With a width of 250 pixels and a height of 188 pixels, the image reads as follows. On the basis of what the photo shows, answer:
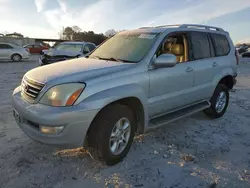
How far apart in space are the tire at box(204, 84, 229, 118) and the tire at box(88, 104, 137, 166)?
8.33ft

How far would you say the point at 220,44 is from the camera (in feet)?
16.8

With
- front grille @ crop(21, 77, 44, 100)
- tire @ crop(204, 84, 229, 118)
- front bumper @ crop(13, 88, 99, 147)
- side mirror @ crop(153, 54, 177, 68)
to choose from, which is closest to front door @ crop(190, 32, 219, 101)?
tire @ crop(204, 84, 229, 118)

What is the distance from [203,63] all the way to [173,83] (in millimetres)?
1038

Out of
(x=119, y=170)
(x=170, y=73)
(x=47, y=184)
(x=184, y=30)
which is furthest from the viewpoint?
(x=184, y=30)

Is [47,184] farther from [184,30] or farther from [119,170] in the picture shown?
[184,30]

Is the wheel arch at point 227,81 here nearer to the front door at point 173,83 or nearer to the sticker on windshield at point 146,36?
the front door at point 173,83

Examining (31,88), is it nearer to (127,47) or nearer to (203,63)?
(127,47)

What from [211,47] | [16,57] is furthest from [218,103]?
[16,57]

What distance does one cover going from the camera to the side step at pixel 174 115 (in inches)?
141

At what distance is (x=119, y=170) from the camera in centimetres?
307

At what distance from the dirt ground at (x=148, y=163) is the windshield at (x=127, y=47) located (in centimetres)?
137

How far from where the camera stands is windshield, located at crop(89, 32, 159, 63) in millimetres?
3620

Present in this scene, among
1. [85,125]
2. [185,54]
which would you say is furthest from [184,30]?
[85,125]

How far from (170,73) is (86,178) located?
196 centimetres
